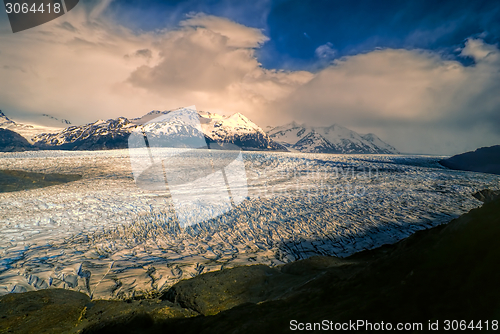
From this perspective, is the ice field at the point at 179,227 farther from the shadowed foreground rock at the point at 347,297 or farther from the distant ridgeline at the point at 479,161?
the distant ridgeline at the point at 479,161

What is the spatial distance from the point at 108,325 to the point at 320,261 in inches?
193

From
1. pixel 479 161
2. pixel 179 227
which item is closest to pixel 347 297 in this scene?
pixel 179 227

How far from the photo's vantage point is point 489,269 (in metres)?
2.59

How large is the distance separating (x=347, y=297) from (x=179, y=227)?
855 cm

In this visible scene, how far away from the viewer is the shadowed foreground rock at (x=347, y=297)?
2539mm

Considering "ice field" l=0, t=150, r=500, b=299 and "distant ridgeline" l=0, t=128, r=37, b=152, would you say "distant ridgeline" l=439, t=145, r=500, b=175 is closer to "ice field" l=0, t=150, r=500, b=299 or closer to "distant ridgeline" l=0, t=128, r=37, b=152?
"ice field" l=0, t=150, r=500, b=299

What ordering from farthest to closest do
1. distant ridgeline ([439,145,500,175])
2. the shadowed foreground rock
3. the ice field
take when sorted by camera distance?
distant ridgeline ([439,145,500,175]), the ice field, the shadowed foreground rock

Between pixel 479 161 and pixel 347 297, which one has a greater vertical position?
pixel 479 161

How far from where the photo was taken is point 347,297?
3.40 metres

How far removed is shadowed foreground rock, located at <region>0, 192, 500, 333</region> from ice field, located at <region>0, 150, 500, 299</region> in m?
1.46

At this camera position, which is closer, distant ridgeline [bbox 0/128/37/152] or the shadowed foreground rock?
the shadowed foreground rock

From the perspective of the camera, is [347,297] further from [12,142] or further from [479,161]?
[12,142]

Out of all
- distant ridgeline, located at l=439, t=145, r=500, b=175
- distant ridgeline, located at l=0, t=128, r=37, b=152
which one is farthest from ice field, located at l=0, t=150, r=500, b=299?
distant ridgeline, located at l=0, t=128, r=37, b=152

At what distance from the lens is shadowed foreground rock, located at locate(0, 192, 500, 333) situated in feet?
8.33
